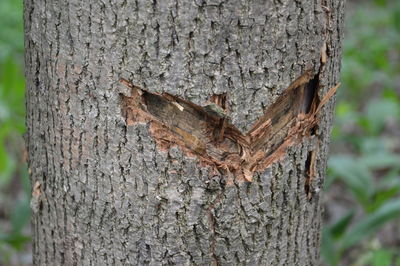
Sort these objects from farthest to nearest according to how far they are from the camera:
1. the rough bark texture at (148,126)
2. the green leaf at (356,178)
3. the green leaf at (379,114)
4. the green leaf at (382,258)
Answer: the green leaf at (379,114)
the green leaf at (356,178)
the green leaf at (382,258)
the rough bark texture at (148,126)

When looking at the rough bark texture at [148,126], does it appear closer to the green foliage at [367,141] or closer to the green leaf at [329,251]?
the green leaf at [329,251]

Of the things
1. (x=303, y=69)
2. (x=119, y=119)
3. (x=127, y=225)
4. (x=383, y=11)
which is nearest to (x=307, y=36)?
(x=303, y=69)

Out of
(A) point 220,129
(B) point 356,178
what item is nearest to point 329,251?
(B) point 356,178

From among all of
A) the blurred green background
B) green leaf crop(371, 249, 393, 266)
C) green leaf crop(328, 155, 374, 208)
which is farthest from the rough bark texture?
green leaf crop(328, 155, 374, 208)

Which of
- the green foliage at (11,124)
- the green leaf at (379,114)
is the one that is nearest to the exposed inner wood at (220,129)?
the green foliage at (11,124)

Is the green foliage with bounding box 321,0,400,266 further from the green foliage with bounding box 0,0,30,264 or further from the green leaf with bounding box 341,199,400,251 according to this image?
the green foliage with bounding box 0,0,30,264

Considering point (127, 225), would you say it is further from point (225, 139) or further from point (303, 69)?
point (303, 69)

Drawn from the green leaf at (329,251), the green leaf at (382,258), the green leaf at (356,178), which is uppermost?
the green leaf at (356,178)

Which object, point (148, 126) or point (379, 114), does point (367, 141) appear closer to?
point (379, 114)

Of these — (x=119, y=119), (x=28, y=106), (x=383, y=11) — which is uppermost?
(x=383, y=11)
